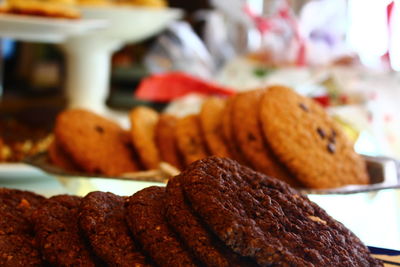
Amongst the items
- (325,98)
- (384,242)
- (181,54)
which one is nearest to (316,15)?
(181,54)

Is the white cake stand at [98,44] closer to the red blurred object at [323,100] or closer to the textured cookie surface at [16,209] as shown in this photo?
the red blurred object at [323,100]

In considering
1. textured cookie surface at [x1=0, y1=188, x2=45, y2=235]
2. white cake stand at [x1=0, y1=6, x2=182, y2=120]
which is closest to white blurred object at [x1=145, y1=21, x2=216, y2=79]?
white cake stand at [x1=0, y1=6, x2=182, y2=120]

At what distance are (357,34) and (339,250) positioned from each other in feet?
11.7

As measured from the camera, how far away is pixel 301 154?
839 millimetres

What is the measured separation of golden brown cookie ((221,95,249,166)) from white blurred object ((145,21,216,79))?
1.31 metres

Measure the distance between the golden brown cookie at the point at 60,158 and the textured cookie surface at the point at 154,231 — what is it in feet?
1.43

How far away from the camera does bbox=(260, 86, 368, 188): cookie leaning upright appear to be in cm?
83

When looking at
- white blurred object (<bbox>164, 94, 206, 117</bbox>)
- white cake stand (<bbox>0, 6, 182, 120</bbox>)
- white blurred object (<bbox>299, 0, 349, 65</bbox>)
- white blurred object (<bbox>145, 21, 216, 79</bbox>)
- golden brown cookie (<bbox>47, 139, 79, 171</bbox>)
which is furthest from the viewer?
white blurred object (<bbox>145, 21, 216, 79</bbox>)

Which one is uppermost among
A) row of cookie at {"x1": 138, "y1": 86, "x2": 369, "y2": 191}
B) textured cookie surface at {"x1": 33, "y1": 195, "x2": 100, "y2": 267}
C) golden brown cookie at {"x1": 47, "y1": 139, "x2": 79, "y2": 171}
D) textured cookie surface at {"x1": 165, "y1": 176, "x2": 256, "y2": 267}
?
textured cookie surface at {"x1": 165, "y1": 176, "x2": 256, "y2": 267}

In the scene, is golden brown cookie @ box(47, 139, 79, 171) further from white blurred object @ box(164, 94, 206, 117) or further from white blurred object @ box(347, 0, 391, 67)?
white blurred object @ box(347, 0, 391, 67)

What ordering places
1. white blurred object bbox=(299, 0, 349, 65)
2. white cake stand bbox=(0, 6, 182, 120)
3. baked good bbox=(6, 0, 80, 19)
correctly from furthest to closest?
1. white blurred object bbox=(299, 0, 349, 65)
2. white cake stand bbox=(0, 6, 182, 120)
3. baked good bbox=(6, 0, 80, 19)

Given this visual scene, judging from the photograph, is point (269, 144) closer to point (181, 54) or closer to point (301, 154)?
point (301, 154)

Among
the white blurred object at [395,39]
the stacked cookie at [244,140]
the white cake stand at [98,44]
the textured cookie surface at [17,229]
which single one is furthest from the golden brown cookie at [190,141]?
the white blurred object at [395,39]

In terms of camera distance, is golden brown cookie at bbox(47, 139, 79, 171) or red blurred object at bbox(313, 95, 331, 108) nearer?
golden brown cookie at bbox(47, 139, 79, 171)
